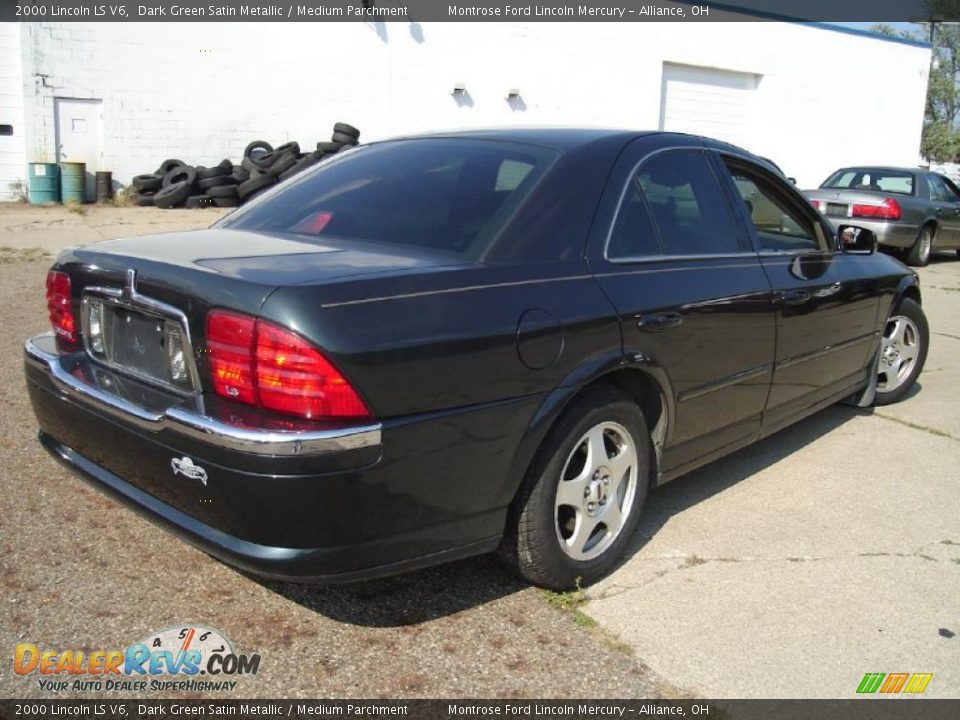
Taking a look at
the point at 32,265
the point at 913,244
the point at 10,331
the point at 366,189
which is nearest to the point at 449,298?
the point at 366,189

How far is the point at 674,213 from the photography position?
3.69 meters

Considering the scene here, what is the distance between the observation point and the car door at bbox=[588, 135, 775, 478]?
3.27 meters

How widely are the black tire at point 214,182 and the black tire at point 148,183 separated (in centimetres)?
80

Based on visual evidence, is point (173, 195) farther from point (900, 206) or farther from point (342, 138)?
point (900, 206)

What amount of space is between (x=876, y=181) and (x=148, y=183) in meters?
12.7

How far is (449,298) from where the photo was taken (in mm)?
2639

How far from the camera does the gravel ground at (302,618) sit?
8.66ft

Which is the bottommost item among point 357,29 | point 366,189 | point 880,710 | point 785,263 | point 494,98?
point 880,710

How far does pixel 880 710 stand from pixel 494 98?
61.2 feet

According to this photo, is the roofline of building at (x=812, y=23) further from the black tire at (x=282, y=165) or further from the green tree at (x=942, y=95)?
the green tree at (x=942, y=95)

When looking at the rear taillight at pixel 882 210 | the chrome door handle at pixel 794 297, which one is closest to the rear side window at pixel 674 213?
the chrome door handle at pixel 794 297

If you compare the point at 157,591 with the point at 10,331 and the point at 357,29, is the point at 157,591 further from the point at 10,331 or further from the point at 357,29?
the point at 357,29

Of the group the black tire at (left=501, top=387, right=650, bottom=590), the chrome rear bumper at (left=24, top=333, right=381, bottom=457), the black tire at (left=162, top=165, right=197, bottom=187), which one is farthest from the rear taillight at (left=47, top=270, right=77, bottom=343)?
the black tire at (left=162, top=165, right=197, bottom=187)

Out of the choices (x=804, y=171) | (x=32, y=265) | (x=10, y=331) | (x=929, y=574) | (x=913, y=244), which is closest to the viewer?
(x=929, y=574)
